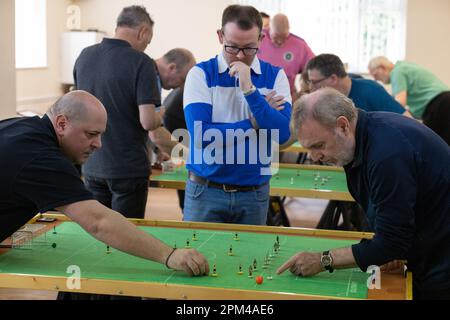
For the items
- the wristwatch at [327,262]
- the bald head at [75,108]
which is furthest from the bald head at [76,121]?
the wristwatch at [327,262]

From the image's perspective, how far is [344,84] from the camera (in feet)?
13.6

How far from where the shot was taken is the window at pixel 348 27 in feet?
30.0

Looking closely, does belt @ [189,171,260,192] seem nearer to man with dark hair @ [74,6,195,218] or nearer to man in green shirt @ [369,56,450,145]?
man with dark hair @ [74,6,195,218]

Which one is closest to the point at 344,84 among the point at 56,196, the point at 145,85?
the point at 145,85

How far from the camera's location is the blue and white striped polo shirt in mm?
3000

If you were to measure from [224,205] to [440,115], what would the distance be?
3.90 metres

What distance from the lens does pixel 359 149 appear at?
2236 mm

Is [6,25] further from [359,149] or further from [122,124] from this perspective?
[359,149]

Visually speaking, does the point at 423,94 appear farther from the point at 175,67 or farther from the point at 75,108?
the point at 75,108

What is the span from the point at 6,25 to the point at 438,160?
3632mm

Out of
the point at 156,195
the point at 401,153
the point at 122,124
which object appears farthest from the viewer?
the point at 156,195

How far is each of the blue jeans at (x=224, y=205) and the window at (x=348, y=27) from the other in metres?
6.48

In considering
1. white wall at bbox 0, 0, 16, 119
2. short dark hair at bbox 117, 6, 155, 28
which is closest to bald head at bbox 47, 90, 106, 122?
short dark hair at bbox 117, 6, 155, 28
